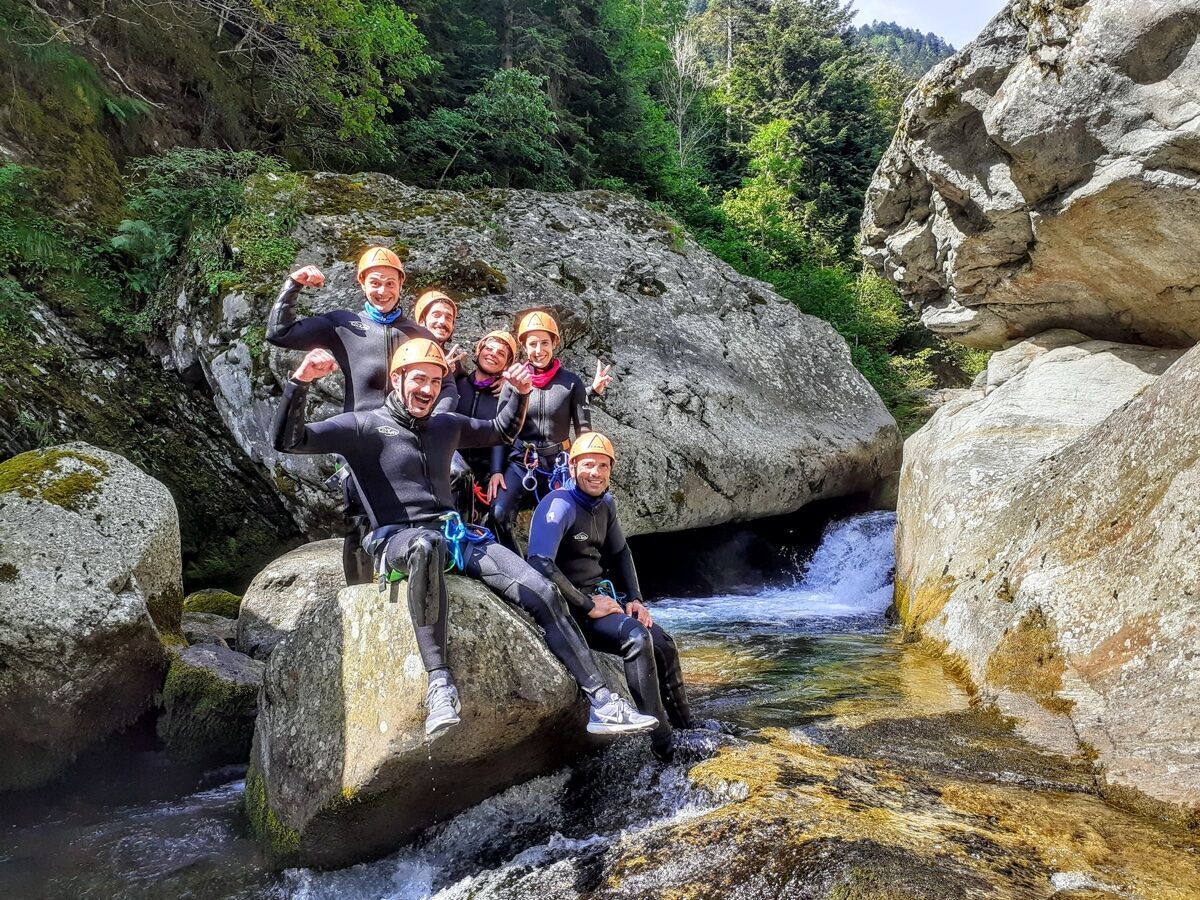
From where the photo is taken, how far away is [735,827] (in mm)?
3613

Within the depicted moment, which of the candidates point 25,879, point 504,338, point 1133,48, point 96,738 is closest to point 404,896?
point 25,879

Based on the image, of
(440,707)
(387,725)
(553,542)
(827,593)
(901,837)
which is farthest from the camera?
(827,593)

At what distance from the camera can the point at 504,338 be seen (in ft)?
20.0

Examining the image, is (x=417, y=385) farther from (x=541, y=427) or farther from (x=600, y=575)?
(x=541, y=427)

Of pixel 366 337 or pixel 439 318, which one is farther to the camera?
pixel 439 318

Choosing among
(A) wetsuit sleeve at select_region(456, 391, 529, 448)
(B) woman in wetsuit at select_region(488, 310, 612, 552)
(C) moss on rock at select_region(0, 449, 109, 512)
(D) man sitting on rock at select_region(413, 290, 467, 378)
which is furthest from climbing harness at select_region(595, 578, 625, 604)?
(C) moss on rock at select_region(0, 449, 109, 512)

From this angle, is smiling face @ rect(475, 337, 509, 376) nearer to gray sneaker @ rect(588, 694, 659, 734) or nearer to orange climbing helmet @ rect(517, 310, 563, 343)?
orange climbing helmet @ rect(517, 310, 563, 343)

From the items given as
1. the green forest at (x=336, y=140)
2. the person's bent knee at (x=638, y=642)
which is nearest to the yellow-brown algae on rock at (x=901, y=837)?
the person's bent knee at (x=638, y=642)

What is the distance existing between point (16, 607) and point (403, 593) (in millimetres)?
2982

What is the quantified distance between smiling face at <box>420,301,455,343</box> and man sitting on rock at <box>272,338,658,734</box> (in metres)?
1.34

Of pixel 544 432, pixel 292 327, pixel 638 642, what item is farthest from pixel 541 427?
pixel 638 642

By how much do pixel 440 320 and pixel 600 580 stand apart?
94.1 inches

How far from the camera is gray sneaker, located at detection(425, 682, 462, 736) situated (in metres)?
3.56

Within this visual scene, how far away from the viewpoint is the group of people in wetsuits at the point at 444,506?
3.98m
